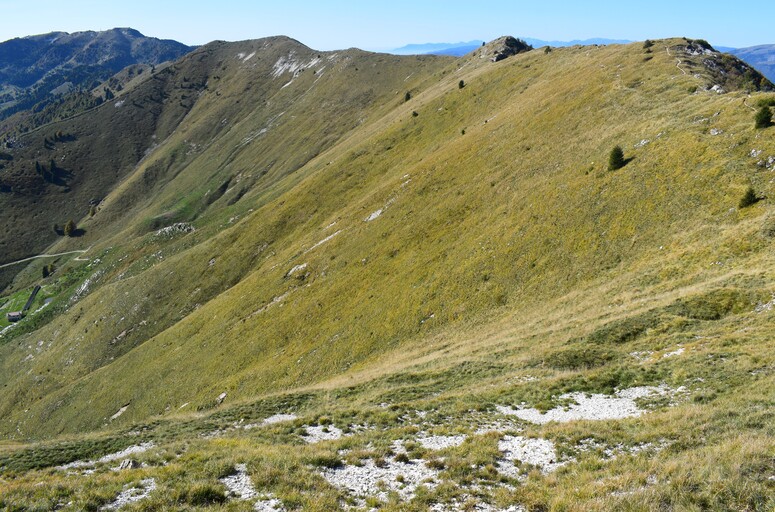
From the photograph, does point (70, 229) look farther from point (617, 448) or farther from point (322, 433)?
point (617, 448)

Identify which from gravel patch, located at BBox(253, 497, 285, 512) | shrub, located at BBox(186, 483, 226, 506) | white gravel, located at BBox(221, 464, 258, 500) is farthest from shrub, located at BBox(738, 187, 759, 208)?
shrub, located at BBox(186, 483, 226, 506)

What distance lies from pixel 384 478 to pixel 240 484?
557 cm

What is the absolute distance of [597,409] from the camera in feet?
66.9

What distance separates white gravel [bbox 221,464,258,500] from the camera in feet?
47.8

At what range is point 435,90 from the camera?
129 meters

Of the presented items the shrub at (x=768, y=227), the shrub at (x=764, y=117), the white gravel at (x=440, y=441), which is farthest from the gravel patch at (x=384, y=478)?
the shrub at (x=764, y=117)

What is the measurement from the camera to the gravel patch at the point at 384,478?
1460 centimetres

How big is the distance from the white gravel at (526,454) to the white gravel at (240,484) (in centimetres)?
949

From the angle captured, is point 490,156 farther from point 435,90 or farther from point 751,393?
point 435,90

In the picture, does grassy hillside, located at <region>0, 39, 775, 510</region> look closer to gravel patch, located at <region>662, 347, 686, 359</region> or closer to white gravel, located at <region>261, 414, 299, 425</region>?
gravel patch, located at <region>662, 347, 686, 359</region>

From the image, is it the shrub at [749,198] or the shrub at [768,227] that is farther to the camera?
the shrub at [749,198]

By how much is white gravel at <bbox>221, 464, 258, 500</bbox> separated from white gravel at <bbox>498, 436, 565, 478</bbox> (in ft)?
31.1

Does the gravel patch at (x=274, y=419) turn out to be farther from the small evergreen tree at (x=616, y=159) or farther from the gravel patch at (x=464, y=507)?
the small evergreen tree at (x=616, y=159)

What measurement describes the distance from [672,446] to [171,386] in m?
63.2
